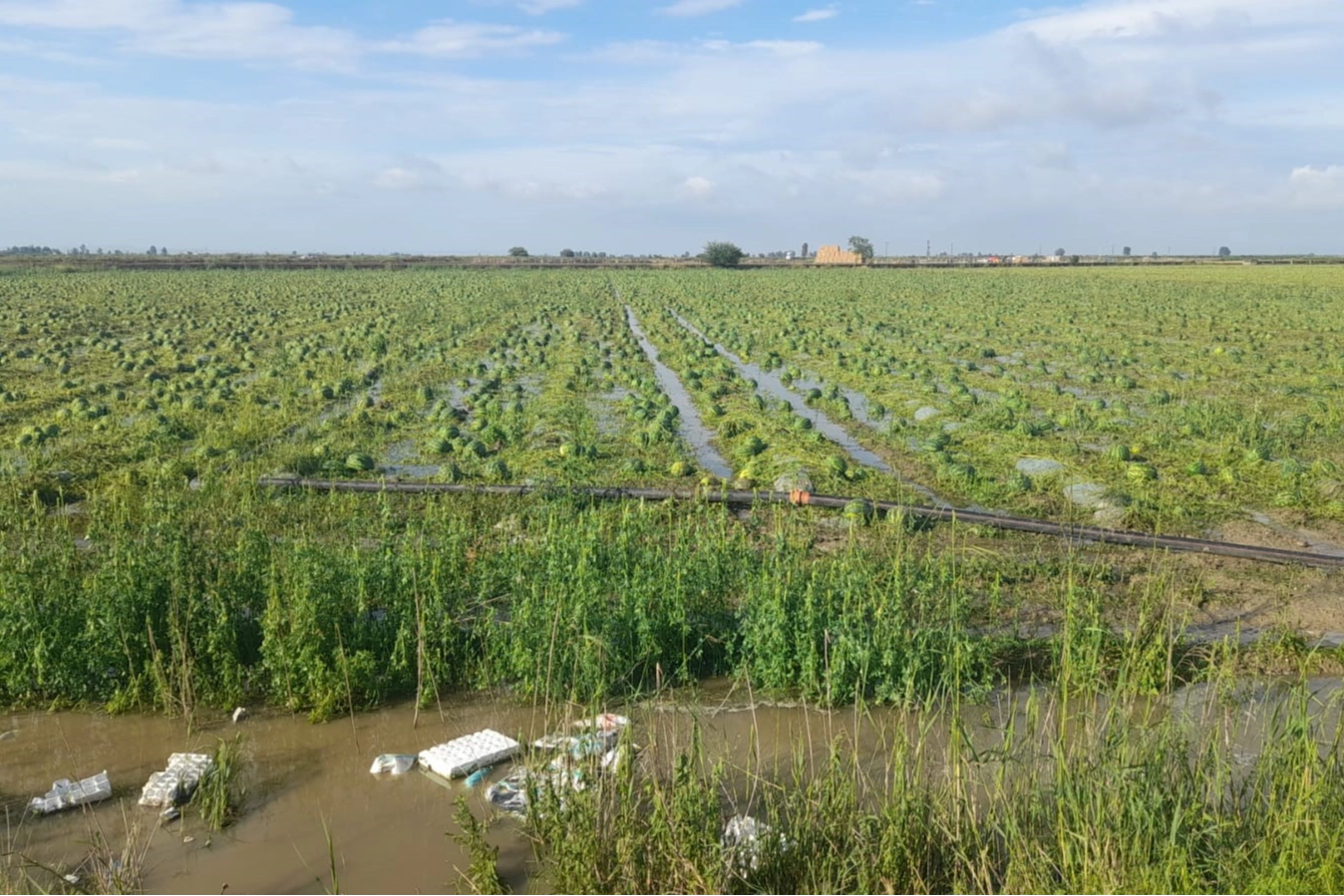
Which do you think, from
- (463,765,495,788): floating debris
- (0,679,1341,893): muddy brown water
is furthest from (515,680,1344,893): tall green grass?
(463,765,495,788): floating debris

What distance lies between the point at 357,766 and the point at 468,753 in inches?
24.3

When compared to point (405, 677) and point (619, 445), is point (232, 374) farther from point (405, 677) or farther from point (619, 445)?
point (405, 677)

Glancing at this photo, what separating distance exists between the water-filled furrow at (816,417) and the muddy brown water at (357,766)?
16.2 ft

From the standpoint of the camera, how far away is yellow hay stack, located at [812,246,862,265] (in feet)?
297

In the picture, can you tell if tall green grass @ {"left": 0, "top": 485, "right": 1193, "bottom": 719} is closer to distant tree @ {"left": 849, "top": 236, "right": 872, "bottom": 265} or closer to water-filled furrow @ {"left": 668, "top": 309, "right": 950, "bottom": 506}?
water-filled furrow @ {"left": 668, "top": 309, "right": 950, "bottom": 506}

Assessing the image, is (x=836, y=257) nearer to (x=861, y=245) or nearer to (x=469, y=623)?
(x=861, y=245)

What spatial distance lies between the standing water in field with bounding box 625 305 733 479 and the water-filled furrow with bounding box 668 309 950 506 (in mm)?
1541

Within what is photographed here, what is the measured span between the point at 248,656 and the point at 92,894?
2.38 metres

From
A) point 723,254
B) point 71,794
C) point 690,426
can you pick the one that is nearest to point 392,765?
point 71,794

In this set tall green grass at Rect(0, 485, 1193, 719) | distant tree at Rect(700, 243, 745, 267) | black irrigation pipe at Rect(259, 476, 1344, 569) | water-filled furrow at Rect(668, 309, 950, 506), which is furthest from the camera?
distant tree at Rect(700, 243, 745, 267)

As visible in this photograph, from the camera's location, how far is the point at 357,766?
5402mm

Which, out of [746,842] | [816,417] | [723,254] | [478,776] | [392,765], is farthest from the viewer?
[723,254]

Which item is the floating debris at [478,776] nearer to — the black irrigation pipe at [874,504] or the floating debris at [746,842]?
the floating debris at [746,842]

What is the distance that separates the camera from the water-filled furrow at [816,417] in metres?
12.0
